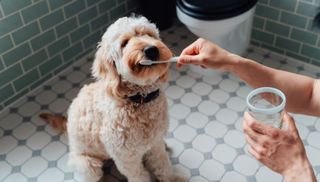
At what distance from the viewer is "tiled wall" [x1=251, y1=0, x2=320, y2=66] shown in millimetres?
2123

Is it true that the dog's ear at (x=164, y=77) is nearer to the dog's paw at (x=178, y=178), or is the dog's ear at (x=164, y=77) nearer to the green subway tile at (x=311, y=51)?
the dog's paw at (x=178, y=178)

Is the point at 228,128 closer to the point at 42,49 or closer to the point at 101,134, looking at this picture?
the point at 101,134

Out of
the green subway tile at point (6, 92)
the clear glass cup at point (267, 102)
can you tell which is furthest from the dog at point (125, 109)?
the green subway tile at point (6, 92)

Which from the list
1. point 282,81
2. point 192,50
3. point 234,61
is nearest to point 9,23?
point 192,50

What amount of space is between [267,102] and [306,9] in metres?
1.32

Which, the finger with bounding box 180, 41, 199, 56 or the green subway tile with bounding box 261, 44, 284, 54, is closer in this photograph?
the finger with bounding box 180, 41, 199, 56

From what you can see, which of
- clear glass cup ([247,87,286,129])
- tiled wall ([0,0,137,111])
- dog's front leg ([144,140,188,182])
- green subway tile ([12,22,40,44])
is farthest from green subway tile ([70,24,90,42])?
clear glass cup ([247,87,286,129])

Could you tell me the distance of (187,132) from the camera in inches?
75.0

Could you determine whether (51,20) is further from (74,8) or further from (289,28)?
(289,28)

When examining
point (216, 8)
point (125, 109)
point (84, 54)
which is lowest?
point (84, 54)

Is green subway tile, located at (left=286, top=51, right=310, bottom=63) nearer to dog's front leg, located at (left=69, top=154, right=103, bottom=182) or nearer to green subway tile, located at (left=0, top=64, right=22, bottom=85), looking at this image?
dog's front leg, located at (left=69, top=154, right=103, bottom=182)

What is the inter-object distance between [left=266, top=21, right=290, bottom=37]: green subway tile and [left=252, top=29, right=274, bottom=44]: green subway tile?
0.13 feet

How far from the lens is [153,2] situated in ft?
7.98

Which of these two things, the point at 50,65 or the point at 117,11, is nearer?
the point at 50,65
